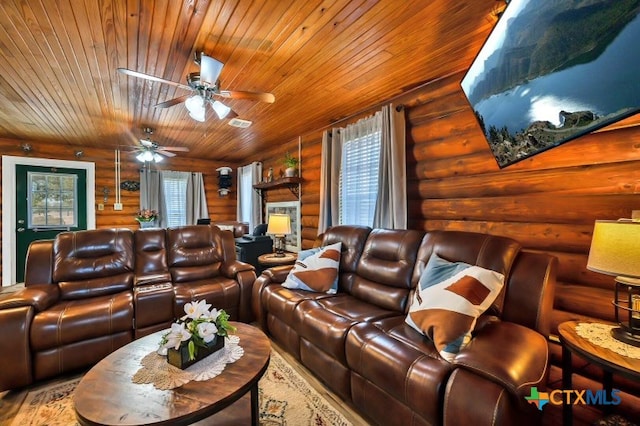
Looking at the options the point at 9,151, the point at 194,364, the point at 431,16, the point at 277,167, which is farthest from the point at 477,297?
the point at 9,151

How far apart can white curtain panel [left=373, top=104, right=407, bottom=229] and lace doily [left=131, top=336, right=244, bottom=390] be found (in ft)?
6.20

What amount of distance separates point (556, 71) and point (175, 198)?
621cm

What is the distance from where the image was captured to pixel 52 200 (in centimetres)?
481

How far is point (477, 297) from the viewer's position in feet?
4.87

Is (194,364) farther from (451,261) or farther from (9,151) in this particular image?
(9,151)

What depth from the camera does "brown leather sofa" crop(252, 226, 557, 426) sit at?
1129mm

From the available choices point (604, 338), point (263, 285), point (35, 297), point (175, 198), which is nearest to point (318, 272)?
point (263, 285)

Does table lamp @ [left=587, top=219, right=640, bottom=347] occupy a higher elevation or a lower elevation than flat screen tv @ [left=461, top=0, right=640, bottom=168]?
lower

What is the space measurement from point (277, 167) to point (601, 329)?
4506 mm

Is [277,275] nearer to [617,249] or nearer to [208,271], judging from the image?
[208,271]

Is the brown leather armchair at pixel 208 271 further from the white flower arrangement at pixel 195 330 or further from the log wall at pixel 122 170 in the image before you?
the log wall at pixel 122 170

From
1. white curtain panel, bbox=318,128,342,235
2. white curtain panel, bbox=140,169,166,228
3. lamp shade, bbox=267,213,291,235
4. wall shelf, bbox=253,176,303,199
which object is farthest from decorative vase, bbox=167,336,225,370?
white curtain panel, bbox=140,169,166,228

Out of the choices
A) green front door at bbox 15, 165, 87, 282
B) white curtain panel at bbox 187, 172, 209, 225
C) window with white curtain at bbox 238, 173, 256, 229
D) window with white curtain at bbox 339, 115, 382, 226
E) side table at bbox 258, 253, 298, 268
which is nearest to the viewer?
window with white curtain at bbox 339, 115, 382, 226

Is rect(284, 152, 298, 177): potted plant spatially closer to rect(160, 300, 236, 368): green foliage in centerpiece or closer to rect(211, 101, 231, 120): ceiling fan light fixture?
rect(211, 101, 231, 120): ceiling fan light fixture
